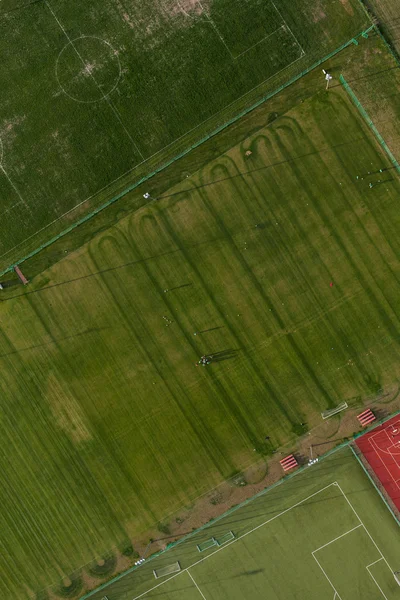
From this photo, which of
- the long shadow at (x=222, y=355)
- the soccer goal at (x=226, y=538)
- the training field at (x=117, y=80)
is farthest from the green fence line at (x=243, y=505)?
the training field at (x=117, y=80)

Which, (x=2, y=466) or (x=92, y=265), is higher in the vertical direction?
(x=92, y=265)

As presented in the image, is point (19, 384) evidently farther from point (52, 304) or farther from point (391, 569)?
point (391, 569)

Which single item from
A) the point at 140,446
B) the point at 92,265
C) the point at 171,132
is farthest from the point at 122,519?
the point at 171,132

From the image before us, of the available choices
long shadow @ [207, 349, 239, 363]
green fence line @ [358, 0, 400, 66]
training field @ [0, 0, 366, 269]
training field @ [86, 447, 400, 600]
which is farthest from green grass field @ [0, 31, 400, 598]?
training field @ [86, 447, 400, 600]

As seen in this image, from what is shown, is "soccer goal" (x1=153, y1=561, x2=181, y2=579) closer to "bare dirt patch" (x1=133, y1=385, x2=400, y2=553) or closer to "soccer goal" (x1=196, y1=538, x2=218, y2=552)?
"bare dirt patch" (x1=133, y1=385, x2=400, y2=553)

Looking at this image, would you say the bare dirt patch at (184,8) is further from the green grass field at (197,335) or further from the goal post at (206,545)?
the goal post at (206,545)

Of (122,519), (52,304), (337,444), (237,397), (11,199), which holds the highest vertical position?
(11,199)

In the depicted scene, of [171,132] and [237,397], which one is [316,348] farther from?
[171,132]

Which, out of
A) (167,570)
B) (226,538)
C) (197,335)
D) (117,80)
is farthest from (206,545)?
(117,80)
